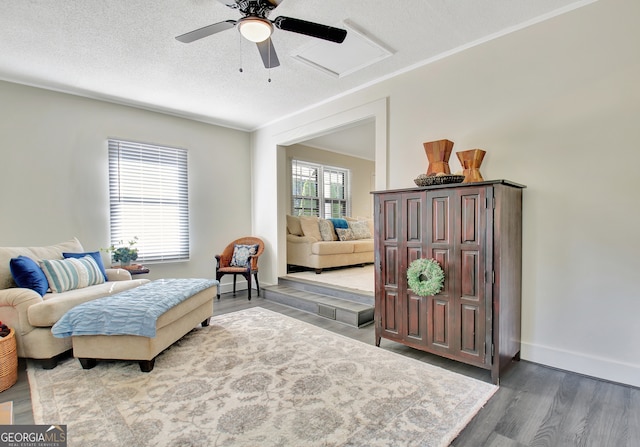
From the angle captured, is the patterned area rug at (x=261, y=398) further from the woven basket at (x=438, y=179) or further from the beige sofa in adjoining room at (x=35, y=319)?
the woven basket at (x=438, y=179)

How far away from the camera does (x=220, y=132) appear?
535 cm

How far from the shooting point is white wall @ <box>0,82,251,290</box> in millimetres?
3582

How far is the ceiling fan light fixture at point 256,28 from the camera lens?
201cm

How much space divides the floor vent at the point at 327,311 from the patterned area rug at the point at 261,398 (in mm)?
819

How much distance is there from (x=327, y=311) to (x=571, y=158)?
279cm

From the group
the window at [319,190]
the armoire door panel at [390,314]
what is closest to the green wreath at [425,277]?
the armoire door panel at [390,314]

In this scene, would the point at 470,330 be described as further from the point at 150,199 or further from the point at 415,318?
the point at 150,199

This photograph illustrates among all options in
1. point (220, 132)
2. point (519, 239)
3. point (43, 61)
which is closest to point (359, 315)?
point (519, 239)

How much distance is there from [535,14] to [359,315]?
3110 mm

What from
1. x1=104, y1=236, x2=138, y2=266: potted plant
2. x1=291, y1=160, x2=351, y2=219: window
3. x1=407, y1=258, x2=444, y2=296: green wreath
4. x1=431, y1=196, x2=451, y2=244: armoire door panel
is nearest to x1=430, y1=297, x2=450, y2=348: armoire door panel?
x1=407, y1=258, x2=444, y2=296: green wreath

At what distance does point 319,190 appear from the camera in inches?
282

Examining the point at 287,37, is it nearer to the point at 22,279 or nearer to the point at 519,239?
the point at 519,239

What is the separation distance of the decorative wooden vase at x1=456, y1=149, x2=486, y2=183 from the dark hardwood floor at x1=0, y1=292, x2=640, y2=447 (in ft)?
5.02

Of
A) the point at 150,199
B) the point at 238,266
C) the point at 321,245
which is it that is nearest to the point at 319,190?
the point at 321,245
